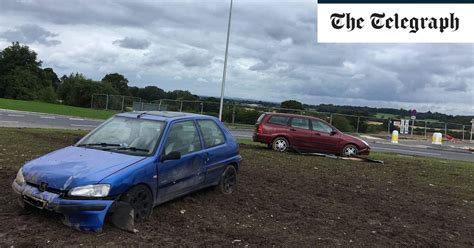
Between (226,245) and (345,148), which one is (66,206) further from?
(345,148)

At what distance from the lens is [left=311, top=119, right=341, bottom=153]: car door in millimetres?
17641

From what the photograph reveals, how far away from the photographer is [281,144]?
58.3ft

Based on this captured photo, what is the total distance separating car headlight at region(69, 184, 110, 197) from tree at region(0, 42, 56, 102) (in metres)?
74.8

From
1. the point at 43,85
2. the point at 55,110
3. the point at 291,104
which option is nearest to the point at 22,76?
the point at 43,85

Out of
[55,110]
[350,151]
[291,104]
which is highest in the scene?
[291,104]

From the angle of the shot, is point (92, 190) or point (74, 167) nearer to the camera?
point (92, 190)

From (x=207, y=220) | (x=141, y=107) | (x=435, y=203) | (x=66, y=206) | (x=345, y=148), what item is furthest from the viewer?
(x=141, y=107)

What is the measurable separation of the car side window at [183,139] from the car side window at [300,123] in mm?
10870

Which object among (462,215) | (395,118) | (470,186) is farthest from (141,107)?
(462,215)

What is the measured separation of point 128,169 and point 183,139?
1.47 meters

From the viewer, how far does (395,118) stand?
4066 cm

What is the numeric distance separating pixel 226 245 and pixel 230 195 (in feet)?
8.37

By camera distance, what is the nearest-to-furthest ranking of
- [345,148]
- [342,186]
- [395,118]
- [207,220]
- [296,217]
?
[207,220], [296,217], [342,186], [345,148], [395,118]

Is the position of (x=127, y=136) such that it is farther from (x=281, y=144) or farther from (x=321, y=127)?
(x=321, y=127)
